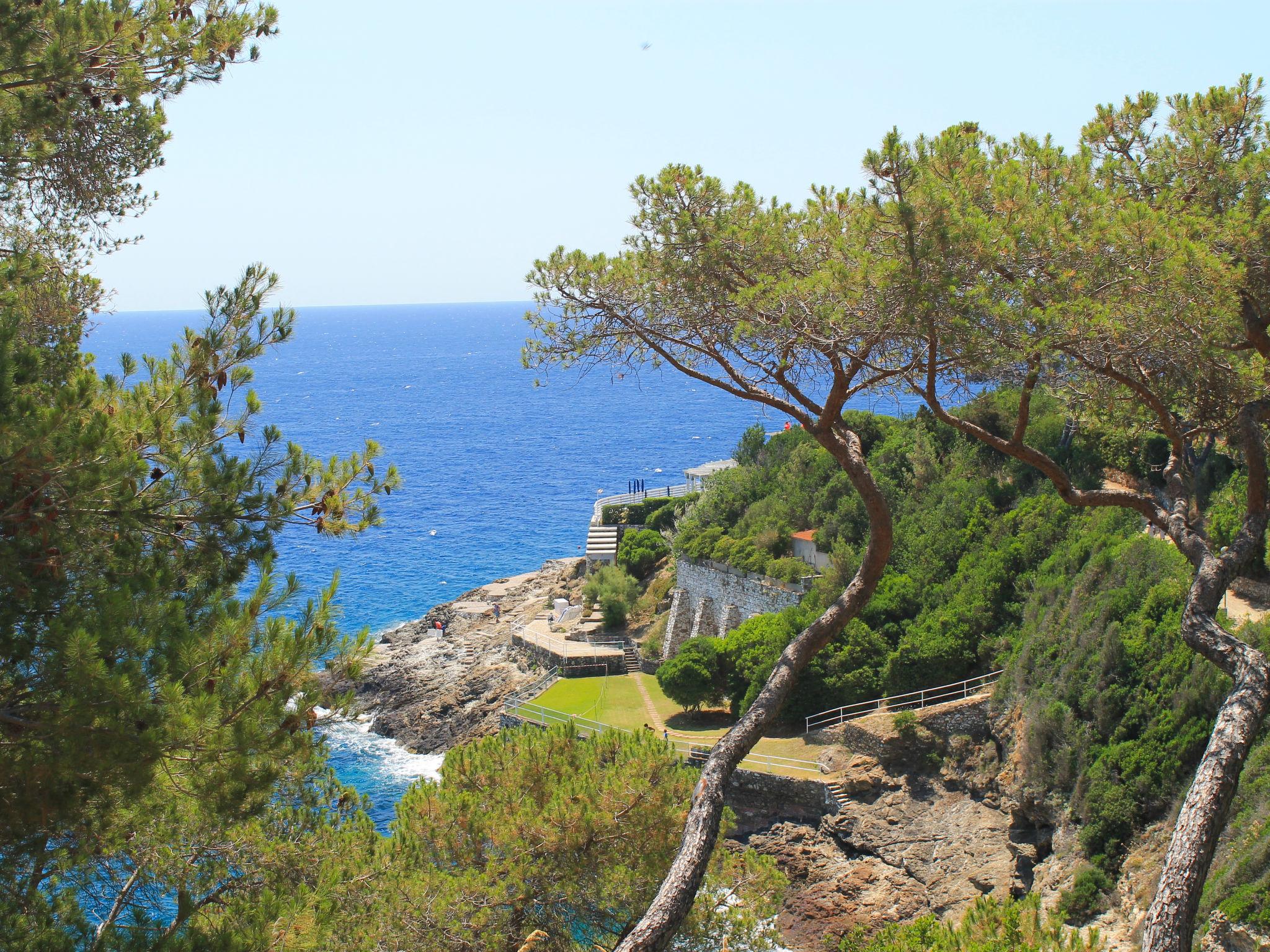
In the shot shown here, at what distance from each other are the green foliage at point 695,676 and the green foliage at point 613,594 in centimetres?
851

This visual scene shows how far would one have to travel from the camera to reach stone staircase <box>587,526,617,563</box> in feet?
134

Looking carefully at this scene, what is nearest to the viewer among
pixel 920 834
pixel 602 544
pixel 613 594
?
pixel 920 834

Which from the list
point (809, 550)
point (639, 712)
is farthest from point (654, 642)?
point (809, 550)

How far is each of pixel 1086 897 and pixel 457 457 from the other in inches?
2886

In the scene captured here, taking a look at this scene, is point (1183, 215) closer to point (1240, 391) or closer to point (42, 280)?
point (1240, 391)

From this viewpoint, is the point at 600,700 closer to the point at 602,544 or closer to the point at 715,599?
the point at 715,599

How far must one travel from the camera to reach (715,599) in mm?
31469

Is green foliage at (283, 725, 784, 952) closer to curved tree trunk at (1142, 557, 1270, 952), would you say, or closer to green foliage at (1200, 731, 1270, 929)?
curved tree trunk at (1142, 557, 1270, 952)

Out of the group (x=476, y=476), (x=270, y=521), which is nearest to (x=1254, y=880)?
(x=270, y=521)

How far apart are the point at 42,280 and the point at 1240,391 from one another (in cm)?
1109

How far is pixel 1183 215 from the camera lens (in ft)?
32.4

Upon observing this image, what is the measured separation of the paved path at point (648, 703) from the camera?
2652 cm

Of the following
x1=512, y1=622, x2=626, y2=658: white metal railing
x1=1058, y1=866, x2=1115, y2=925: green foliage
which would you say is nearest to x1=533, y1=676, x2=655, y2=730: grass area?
x1=512, y1=622, x2=626, y2=658: white metal railing

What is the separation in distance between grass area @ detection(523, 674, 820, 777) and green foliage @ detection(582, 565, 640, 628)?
13.5 ft
